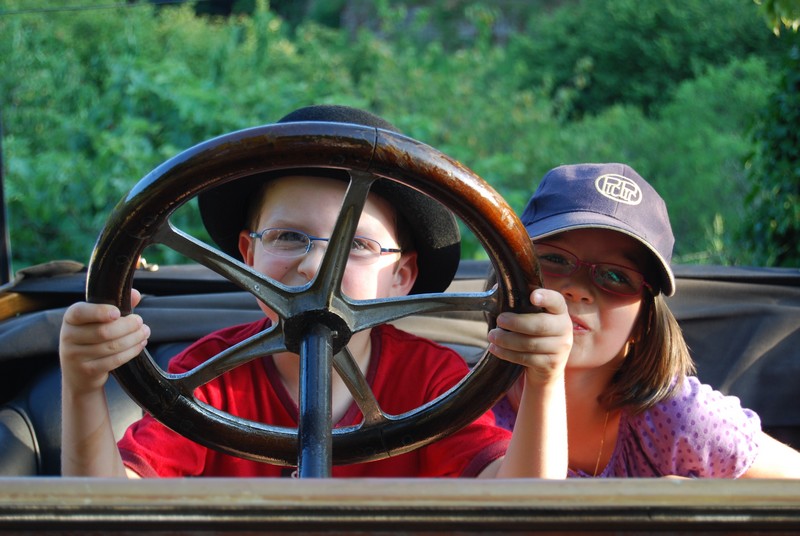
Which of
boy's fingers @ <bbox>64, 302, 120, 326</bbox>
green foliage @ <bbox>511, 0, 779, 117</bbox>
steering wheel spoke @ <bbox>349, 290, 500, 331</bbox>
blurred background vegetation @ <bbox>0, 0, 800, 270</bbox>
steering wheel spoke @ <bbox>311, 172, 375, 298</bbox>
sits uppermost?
green foliage @ <bbox>511, 0, 779, 117</bbox>

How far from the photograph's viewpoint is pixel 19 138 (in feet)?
21.4

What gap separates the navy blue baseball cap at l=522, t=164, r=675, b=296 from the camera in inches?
63.2

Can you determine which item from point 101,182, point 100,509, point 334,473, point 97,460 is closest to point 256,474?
point 334,473

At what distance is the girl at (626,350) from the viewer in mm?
1651

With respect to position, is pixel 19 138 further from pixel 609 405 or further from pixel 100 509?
pixel 100 509

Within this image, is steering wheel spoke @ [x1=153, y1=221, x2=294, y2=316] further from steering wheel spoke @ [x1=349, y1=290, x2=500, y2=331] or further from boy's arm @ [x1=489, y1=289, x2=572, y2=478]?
boy's arm @ [x1=489, y1=289, x2=572, y2=478]

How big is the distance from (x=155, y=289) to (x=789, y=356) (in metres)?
1.56

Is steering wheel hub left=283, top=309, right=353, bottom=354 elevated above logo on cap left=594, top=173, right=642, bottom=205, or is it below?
below

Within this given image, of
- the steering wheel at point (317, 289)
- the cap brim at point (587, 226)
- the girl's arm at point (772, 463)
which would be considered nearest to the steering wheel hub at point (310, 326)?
the steering wheel at point (317, 289)

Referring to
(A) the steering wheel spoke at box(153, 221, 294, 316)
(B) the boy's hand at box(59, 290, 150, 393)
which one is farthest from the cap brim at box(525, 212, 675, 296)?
(B) the boy's hand at box(59, 290, 150, 393)

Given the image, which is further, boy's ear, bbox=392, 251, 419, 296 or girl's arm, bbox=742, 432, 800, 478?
girl's arm, bbox=742, 432, 800, 478

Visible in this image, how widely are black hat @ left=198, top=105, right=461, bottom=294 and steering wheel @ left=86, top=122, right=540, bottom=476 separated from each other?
291mm

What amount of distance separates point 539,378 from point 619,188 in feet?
1.91

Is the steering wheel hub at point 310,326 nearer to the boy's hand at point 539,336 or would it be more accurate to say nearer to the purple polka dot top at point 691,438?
the boy's hand at point 539,336
